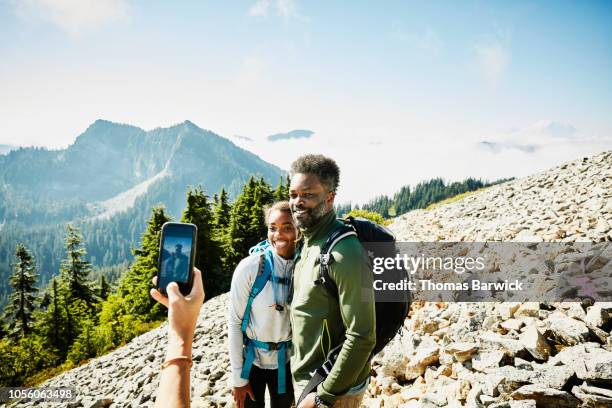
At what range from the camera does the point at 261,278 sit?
3.46 metres

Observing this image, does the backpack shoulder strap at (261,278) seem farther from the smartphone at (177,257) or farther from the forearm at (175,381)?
the forearm at (175,381)

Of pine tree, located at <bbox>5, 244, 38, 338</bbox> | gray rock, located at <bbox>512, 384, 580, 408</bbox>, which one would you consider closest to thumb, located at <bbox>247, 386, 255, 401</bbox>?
gray rock, located at <bbox>512, 384, 580, 408</bbox>

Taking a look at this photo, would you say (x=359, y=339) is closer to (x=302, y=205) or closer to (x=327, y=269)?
(x=327, y=269)

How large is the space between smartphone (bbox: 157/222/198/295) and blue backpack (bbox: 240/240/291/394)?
119cm

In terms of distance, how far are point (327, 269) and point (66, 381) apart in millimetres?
16317

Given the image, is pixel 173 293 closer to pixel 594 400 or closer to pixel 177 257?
pixel 177 257

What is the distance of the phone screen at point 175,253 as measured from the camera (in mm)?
2203

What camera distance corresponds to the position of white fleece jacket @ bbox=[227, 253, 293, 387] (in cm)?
347

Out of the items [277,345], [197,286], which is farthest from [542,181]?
[197,286]

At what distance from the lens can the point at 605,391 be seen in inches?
135

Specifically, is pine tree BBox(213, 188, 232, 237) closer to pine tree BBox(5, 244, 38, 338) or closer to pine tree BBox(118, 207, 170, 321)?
pine tree BBox(118, 207, 170, 321)

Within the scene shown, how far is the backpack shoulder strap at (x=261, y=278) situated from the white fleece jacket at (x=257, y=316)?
0.03m

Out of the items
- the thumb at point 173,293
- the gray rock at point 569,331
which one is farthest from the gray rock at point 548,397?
the thumb at point 173,293

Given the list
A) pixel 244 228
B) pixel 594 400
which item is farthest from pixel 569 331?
pixel 244 228
